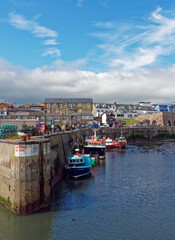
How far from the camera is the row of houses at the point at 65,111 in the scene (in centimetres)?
9025

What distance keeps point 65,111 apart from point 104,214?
9236 cm

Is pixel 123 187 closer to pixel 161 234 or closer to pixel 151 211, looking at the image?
pixel 151 211

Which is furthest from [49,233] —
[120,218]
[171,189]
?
[171,189]

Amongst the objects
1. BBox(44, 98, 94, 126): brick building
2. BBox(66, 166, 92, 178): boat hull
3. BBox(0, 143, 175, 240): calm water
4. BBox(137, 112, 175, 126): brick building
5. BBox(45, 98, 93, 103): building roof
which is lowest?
BBox(0, 143, 175, 240): calm water

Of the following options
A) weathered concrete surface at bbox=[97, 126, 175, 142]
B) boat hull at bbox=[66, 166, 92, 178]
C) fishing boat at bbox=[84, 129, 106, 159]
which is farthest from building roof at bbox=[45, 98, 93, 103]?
boat hull at bbox=[66, 166, 92, 178]

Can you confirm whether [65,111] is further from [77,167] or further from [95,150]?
[77,167]

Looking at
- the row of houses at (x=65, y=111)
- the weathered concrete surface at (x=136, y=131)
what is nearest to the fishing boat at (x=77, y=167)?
the row of houses at (x=65, y=111)

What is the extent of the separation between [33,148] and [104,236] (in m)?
10.2

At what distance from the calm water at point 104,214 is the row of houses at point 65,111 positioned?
1594 inches

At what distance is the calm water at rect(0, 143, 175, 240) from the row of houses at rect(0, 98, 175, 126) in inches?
1594

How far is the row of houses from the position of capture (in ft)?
296

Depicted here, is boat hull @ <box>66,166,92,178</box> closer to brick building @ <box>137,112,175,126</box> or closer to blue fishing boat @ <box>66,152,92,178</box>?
blue fishing boat @ <box>66,152,92,178</box>

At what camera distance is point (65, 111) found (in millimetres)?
113688

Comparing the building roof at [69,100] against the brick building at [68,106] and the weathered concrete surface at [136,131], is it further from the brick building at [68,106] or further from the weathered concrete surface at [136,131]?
the weathered concrete surface at [136,131]
